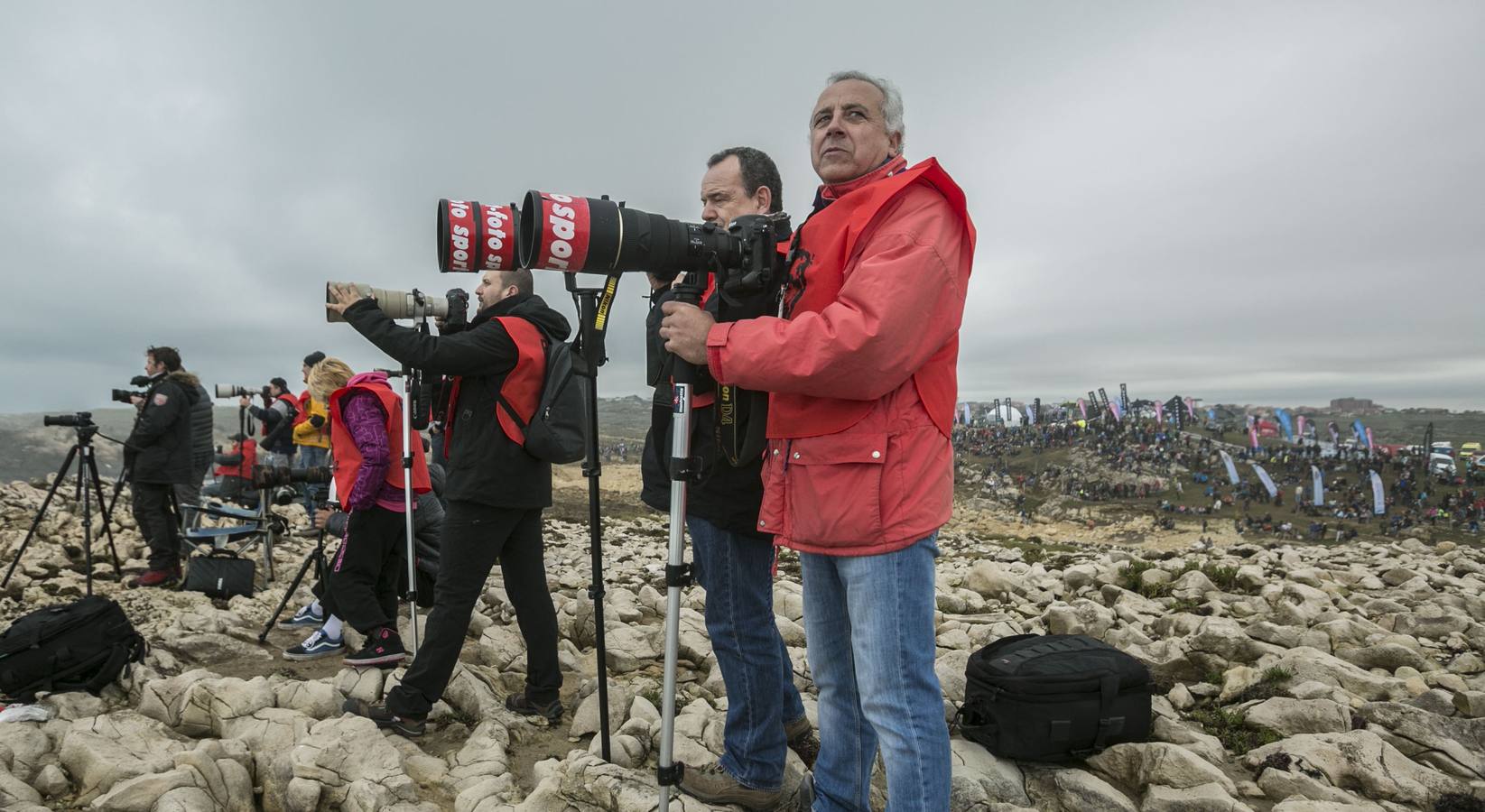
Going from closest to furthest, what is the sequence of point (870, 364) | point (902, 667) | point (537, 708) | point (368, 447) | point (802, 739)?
1. point (870, 364)
2. point (902, 667)
3. point (802, 739)
4. point (537, 708)
5. point (368, 447)

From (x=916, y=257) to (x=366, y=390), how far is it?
450cm

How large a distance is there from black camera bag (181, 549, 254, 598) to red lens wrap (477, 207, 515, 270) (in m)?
6.93

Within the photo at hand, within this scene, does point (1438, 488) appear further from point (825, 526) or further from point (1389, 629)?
point (825, 526)

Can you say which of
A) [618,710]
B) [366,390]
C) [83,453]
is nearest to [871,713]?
[618,710]

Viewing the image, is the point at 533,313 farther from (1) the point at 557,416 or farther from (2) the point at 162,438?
(2) the point at 162,438

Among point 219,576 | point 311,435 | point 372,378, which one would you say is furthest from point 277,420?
point 372,378

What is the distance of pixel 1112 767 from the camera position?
3693mm

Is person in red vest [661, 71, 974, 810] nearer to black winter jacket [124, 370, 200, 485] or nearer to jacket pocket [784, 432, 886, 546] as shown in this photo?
jacket pocket [784, 432, 886, 546]

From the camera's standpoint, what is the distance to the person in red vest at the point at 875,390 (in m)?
2.17

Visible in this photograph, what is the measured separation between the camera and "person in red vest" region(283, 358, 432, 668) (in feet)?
17.0

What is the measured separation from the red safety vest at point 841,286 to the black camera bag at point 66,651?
509cm

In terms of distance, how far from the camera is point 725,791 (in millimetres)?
3229

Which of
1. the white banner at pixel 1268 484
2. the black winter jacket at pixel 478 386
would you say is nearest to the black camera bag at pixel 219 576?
the black winter jacket at pixel 478 386

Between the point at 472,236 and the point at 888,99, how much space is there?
161 centimetres
